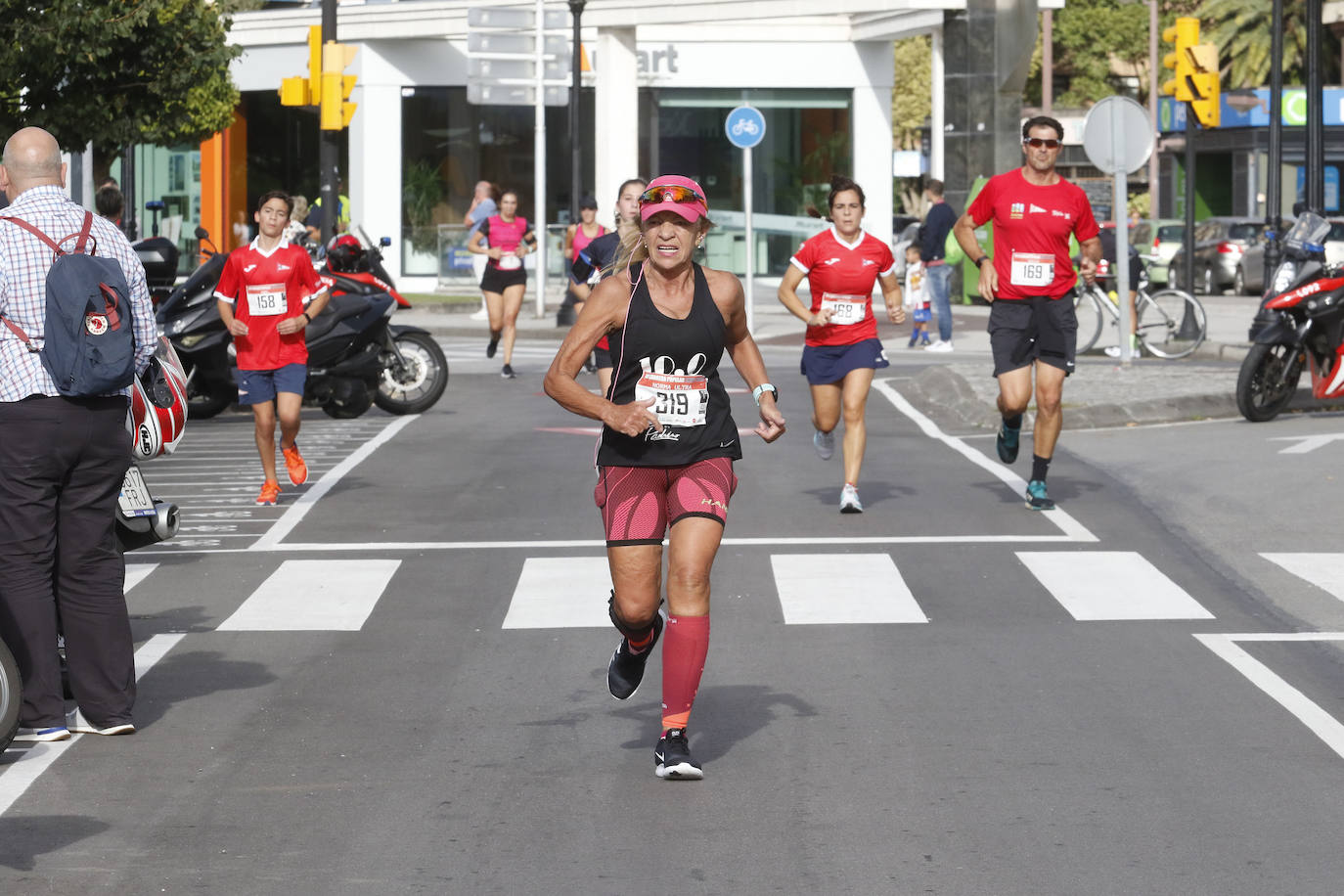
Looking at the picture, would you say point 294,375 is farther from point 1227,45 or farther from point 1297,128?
point 1227,45

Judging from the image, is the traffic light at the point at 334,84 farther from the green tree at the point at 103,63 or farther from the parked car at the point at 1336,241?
the parked car at the point at 1336,241

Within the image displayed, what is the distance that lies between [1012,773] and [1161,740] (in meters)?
0.66

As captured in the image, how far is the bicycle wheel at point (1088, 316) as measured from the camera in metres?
23.8

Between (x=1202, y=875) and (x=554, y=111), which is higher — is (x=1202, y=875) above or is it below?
below

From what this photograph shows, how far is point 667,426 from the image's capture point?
6492 mm

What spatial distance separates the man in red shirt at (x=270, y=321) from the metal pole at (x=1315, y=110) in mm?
12393

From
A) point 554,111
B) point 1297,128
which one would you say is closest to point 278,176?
point 554,111

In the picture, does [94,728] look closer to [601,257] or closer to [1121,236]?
[601,257]

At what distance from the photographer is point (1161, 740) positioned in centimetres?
681

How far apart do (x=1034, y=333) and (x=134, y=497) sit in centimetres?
605

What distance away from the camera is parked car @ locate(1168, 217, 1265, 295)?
40.8m

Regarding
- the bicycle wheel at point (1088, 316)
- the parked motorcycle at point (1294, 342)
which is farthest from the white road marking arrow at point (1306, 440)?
the bicycle wheel at point (1088, 316)

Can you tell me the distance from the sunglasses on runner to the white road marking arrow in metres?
8.96

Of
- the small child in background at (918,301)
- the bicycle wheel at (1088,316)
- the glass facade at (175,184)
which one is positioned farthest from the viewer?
the glass facade at (175,184)
